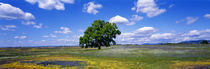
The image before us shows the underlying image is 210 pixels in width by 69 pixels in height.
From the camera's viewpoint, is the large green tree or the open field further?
the large green tree

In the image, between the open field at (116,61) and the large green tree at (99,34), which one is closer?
the open field at (116,61)

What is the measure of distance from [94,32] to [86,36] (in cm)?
447

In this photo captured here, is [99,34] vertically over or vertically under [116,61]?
over

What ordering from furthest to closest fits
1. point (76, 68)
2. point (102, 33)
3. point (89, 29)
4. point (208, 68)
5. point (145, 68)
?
point (89, 29), point (102, 33), point (76, 68), point (145, 68), point (208, 68)

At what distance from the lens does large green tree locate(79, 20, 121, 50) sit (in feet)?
201

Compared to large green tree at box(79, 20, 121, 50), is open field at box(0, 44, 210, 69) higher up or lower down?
lower down

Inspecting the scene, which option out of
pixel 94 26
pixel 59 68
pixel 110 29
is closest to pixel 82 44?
pixel 94 26

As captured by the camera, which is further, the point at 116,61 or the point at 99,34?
the point at 99,34

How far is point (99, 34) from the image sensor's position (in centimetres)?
6034

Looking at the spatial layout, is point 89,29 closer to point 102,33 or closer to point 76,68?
point 102,33

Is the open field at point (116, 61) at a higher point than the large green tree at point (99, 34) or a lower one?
lower

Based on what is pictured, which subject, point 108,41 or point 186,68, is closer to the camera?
point 186,68

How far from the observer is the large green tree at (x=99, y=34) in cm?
6138

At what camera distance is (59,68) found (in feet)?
54.7
